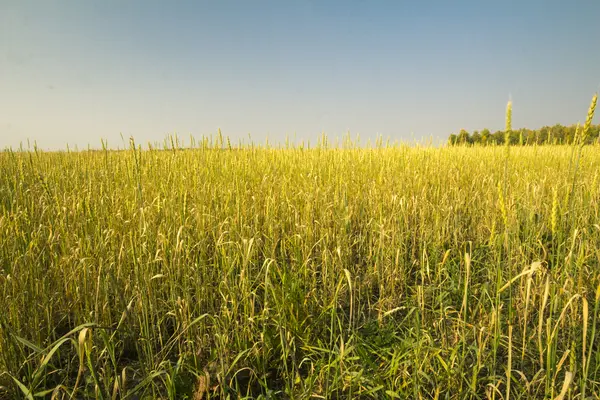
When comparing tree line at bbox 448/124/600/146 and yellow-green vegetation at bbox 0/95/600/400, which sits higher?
tree line at bbox 448/124/600/146

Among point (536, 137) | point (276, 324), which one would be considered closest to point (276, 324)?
point (276, 324)

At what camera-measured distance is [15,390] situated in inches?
48.8

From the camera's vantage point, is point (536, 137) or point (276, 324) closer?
point (276, 324)

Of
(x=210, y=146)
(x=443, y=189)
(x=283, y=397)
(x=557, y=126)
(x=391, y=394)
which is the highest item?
(x=557, y=126)

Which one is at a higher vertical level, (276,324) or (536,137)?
(536,137)

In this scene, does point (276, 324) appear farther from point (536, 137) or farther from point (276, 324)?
point (536, 137)

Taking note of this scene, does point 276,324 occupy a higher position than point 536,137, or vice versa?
point 536,137

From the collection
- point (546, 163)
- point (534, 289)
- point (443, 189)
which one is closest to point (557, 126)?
point (546, 163)

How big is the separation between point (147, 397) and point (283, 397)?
0.50 metres

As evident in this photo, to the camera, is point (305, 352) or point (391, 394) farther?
point (305, 352)

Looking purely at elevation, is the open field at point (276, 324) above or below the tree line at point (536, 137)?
below

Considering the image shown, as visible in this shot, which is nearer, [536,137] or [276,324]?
[276,324]

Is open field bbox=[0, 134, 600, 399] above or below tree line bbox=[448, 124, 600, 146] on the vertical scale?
below

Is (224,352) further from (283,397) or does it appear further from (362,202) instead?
(362,202)
